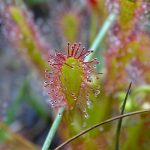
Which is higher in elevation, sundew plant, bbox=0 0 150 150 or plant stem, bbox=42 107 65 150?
sundew plant, bbox=0 0 150 150

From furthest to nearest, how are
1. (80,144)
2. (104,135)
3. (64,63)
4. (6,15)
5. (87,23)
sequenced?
1. (87,23)
2. (6,15)
3. (104,135)
4. (80,144)
5. (64,63)

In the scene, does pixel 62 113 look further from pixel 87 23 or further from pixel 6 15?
pixel 87 23

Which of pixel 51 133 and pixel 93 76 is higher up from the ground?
pixel 93 76

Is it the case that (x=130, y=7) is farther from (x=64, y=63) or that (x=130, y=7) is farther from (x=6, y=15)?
(x=6, y=15)

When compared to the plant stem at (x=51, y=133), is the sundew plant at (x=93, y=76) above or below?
above

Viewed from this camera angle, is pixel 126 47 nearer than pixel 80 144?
No

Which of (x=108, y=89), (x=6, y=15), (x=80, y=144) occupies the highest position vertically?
(x=6, y=15)

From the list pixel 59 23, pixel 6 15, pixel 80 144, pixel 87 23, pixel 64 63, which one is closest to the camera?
pixel 64 63

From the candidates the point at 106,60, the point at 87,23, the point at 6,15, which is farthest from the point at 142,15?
the point at 87,23

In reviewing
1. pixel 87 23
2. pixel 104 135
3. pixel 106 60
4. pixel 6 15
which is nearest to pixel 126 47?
pixel 106 60

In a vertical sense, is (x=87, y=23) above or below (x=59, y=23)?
above
